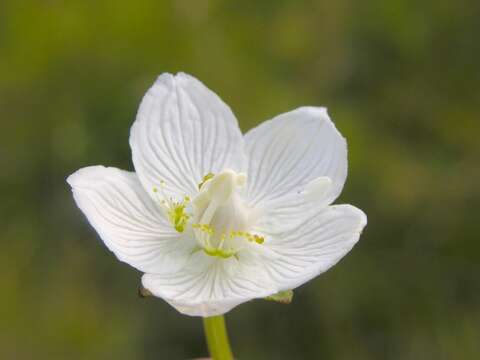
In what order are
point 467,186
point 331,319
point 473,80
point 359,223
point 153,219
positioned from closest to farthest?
point 359,223, point 153,219, point 331,319, point 467,186, point 473,80

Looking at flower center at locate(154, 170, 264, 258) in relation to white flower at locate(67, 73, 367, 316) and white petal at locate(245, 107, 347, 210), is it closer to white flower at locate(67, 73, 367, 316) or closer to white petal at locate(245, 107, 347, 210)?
white flower at locate(67, 73, 367, 316)

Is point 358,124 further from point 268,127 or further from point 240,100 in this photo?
point 268,127

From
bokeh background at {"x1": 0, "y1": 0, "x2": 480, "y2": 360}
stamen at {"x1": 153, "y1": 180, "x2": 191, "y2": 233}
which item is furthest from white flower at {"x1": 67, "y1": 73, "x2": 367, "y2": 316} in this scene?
bokeh background at {"x1": 0, "y1": 0, "x2": 480, "y2": 360}

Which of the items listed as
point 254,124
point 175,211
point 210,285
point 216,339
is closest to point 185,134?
point 175,211

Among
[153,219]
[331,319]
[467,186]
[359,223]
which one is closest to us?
[359,223]

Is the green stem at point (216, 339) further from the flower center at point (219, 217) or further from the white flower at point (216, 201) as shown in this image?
the flower center at point (219, 217)

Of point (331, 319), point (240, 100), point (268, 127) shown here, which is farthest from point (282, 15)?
point (268, 127)
